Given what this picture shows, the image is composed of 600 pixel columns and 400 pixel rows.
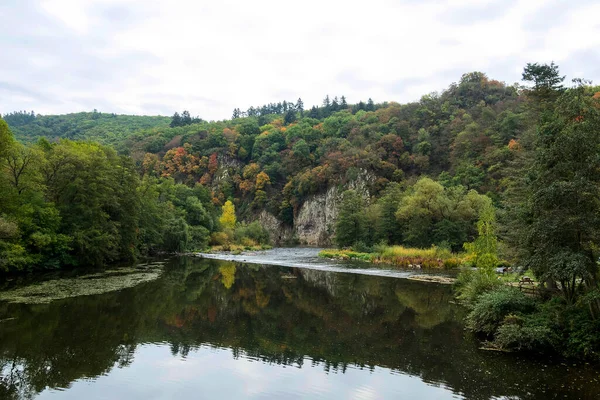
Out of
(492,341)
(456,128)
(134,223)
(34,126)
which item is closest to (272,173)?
(456,128)

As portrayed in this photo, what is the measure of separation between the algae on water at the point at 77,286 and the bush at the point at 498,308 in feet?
74.0

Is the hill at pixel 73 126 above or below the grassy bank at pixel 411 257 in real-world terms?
above

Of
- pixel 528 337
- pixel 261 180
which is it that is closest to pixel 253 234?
pixel 261 180

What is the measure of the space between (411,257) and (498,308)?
1422 inches

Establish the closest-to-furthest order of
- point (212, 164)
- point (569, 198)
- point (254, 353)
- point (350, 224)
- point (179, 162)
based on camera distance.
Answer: point (569, 198) → point (254, 353) → point (350, 224) → point (179, 162) → point (212, 164)

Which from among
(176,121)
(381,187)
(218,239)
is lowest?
(218,239)

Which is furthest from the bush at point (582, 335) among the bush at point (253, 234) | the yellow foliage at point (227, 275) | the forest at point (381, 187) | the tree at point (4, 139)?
the bush at point (253, 234)

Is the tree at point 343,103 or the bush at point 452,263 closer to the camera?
the bush at point 452,263

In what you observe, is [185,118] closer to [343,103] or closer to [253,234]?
[343,103]

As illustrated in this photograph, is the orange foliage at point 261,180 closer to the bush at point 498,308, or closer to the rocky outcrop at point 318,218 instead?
the rocky outcrop at point 318,218

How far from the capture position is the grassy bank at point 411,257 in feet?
164

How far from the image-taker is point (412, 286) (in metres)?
34.5

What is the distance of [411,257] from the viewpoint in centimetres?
5369

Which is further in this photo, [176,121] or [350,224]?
[176,121]
